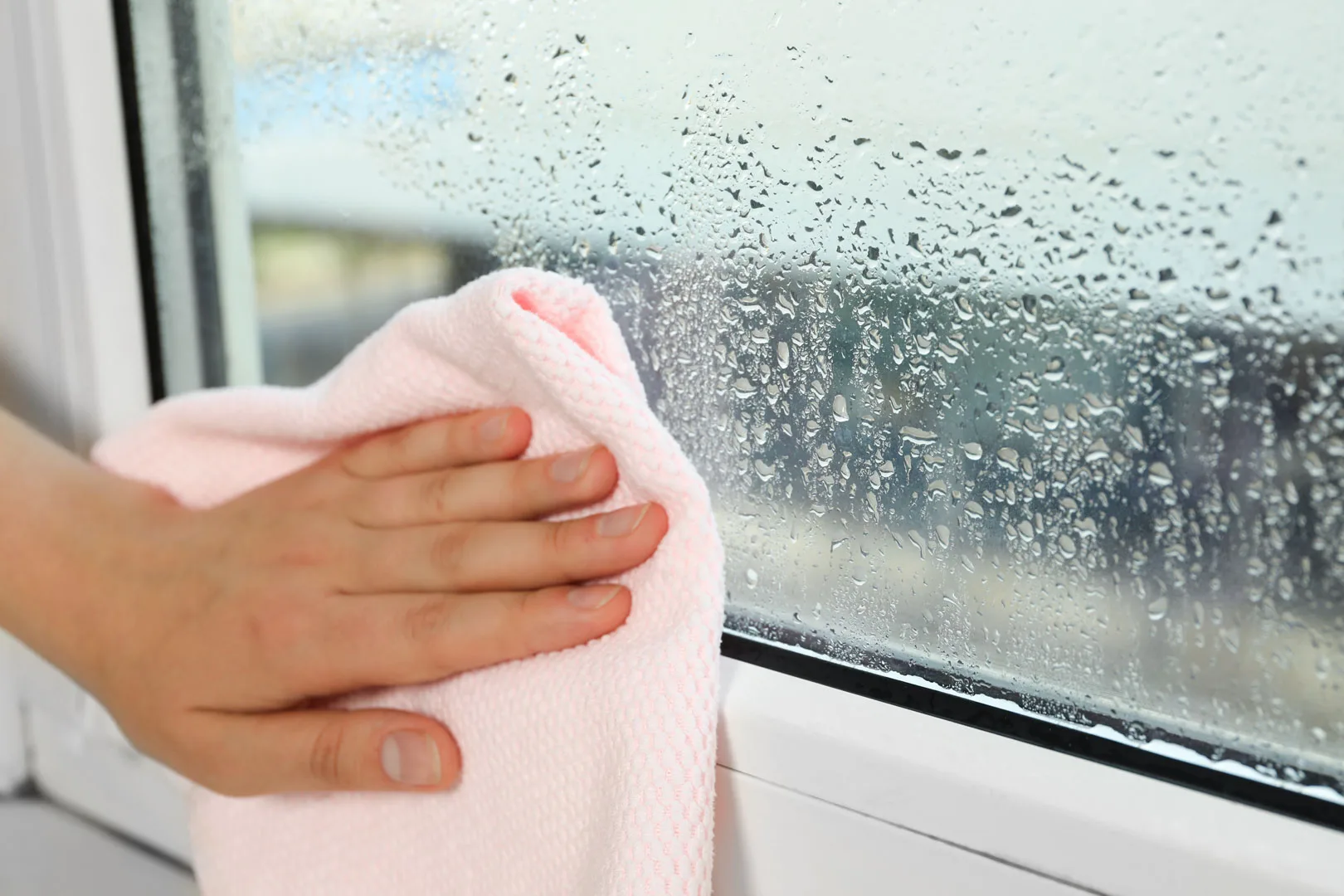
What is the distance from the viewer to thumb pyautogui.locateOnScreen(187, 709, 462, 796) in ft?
1.44

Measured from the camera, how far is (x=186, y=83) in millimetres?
636

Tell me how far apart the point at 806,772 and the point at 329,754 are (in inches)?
8.5

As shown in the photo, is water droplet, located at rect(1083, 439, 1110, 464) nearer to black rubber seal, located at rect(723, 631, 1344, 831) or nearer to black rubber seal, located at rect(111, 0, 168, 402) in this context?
black rubber seal, located at rect(723, 631, 1344, 831)

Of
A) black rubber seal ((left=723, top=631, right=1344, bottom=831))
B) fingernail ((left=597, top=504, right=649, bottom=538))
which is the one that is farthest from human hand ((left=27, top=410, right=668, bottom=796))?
black rubber seal ((left=723, top=631, right=1344, bottom=831))

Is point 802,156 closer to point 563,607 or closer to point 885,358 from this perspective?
point 885,358

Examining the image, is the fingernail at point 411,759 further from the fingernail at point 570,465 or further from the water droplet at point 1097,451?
the water droplet at point 1097,451

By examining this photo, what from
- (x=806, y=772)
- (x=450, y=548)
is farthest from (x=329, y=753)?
(x=806, y=772)

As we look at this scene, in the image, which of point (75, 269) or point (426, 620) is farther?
point (75, 269)

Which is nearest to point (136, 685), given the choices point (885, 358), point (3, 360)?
point (3, 360)

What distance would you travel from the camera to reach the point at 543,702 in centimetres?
42

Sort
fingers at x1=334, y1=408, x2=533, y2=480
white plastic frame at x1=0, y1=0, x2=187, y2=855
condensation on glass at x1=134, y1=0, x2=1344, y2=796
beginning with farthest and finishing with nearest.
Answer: white plastic frame at x1=0, y1=0, x2=187, y2=855, fingers at x1=334, y1=408, x2=533, y2=480, condensation on glass at x1=134, y1=0, x2=1344, y2=796

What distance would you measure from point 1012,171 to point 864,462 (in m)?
0.13

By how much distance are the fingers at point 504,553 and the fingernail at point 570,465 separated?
19 mm

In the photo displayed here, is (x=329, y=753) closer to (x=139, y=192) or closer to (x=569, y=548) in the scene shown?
(x=569, y=548)
